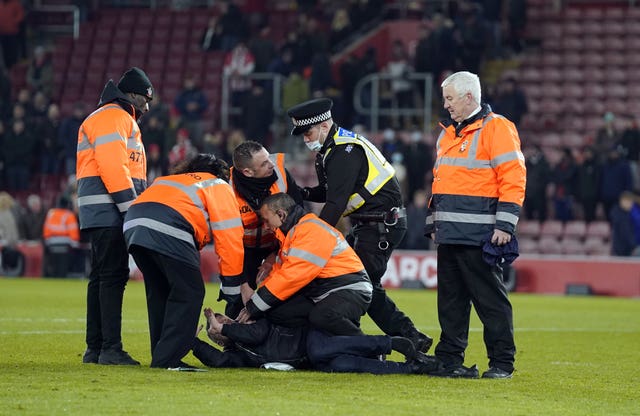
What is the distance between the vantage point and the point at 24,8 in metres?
32.1

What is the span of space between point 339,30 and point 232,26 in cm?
258

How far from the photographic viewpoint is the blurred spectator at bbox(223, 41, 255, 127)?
27797mm

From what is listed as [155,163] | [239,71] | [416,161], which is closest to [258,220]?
[416,161]

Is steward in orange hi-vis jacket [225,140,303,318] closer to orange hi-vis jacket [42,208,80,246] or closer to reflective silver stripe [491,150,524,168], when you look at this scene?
reflective silver stripe [491,150,524,168]

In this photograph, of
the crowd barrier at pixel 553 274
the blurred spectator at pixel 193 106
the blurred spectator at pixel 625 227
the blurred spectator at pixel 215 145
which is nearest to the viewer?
the crowd barrier at pixel 553 274

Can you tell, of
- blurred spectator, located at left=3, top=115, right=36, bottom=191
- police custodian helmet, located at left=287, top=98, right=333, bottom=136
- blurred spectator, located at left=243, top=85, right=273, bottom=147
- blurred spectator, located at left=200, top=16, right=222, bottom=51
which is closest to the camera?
police custodian helmet, located at left=287, top=98, right=333, bottom=136

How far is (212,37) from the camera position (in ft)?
100

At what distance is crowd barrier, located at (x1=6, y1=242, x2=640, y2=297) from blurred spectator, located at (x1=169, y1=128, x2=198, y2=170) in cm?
304

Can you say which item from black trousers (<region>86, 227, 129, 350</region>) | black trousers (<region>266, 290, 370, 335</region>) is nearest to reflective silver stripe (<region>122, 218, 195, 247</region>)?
black trousers (<region>86, 227, 129, 350</region>)

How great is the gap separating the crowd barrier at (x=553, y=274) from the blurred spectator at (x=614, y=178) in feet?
4.80

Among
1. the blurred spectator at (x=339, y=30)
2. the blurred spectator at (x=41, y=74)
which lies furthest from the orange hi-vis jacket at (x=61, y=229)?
the blurred spectator at (x=339, y=30)

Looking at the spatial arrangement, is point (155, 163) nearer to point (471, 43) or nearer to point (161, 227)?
point (471, 43)

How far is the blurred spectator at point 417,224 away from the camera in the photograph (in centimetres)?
2380

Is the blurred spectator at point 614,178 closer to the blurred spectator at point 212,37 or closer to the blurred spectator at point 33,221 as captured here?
the blurred spectator at point 212,37
